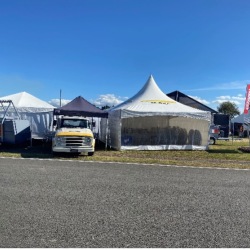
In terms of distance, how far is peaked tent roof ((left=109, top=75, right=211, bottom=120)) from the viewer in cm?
1950

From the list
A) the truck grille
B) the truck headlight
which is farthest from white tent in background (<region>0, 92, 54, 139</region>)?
the truck grille

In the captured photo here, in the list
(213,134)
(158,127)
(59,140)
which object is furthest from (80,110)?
(213,134)

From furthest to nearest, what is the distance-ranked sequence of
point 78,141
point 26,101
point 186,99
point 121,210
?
point 186,99 < point 26,101 < point 78,141 < point 121,210

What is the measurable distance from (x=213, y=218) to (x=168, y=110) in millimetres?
14532

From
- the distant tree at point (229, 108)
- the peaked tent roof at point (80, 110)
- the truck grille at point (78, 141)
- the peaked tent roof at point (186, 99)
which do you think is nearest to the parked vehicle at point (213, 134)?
the peaked tent roof at point (186, 99)

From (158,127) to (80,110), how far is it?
5780 millimetres

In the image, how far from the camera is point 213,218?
5.84 meters

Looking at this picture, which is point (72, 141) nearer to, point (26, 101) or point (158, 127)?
point (158, 127)

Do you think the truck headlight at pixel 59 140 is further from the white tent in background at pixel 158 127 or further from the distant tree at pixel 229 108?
the distant tree at pixel 229 108

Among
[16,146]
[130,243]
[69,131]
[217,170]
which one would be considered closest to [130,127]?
[69,131]

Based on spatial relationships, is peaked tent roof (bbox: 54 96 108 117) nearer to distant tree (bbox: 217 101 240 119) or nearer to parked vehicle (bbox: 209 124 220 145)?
parked vehicle (bbox: 209 124 220 145)

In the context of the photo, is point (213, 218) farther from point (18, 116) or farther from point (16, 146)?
point (18, 116)

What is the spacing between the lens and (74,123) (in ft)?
55.5

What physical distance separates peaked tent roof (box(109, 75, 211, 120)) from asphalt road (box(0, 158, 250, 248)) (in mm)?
9071
